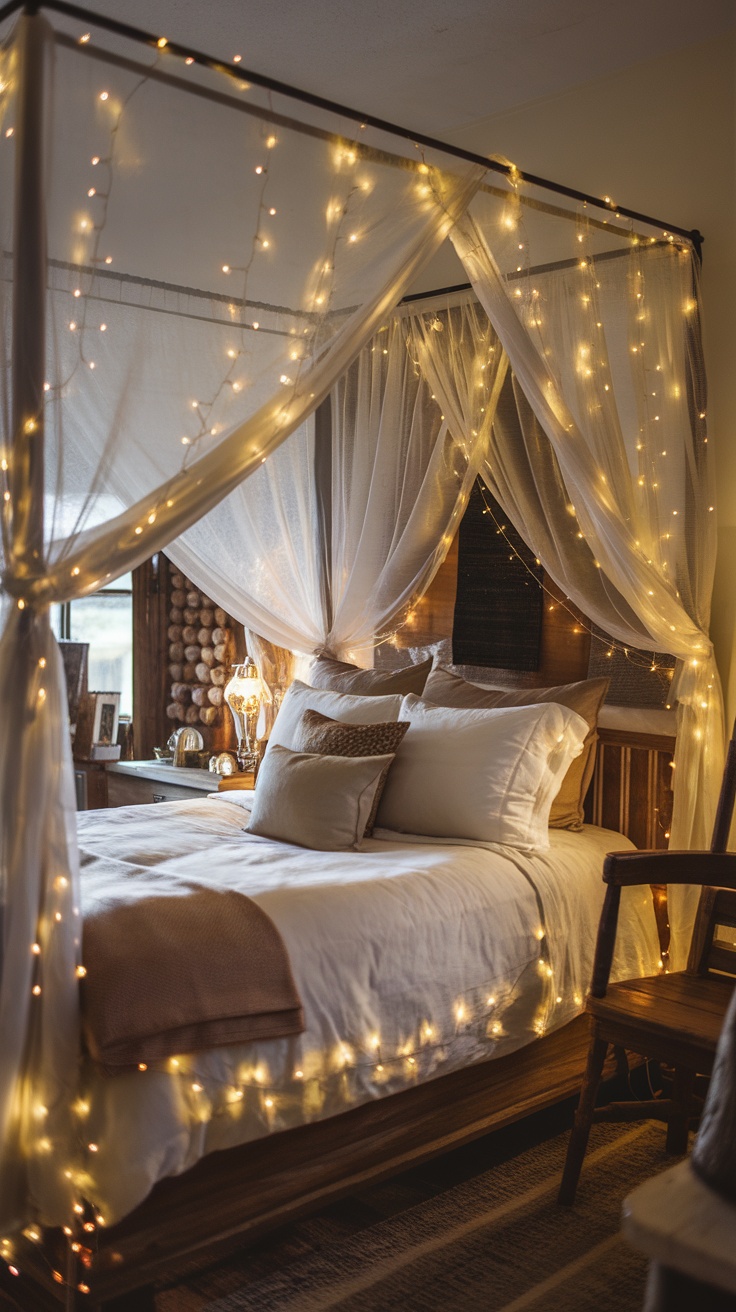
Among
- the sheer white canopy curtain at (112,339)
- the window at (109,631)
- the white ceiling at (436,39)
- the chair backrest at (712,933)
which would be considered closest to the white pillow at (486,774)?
the chair backrest at (712,933)

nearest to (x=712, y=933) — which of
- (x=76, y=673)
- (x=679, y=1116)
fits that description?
(x=679, y=1116)

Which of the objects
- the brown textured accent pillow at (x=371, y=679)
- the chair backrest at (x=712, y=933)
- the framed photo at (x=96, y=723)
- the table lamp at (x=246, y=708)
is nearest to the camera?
the chair backrest at (x=712, y=933)

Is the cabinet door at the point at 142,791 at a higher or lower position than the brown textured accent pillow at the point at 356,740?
lower

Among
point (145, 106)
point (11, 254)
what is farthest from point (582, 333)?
point (11, 254)

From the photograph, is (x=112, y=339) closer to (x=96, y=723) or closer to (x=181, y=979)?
(x=181, y=979)

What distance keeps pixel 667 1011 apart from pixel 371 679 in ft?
5.20

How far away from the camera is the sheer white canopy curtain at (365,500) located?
3703 mm

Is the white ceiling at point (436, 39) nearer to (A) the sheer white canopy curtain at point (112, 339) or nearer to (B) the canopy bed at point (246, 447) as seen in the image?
(B) the canopy bed at point (246, 447)

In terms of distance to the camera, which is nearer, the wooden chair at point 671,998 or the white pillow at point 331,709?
the wooden chair at point 671,998

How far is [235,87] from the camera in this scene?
243 cm

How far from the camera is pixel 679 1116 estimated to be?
2.96 meters

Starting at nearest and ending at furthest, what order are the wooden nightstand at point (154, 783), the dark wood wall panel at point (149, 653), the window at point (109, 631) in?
the wooden nightstand at point (154, 783) < the dark wood wall panel at point (149, 653) < the window at point (109, 631)

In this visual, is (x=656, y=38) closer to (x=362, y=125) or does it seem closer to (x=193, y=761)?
(x=362, y=125)

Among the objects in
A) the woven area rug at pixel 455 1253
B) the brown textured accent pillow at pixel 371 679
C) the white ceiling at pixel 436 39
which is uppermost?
the white ceiling at pixel 436 39
